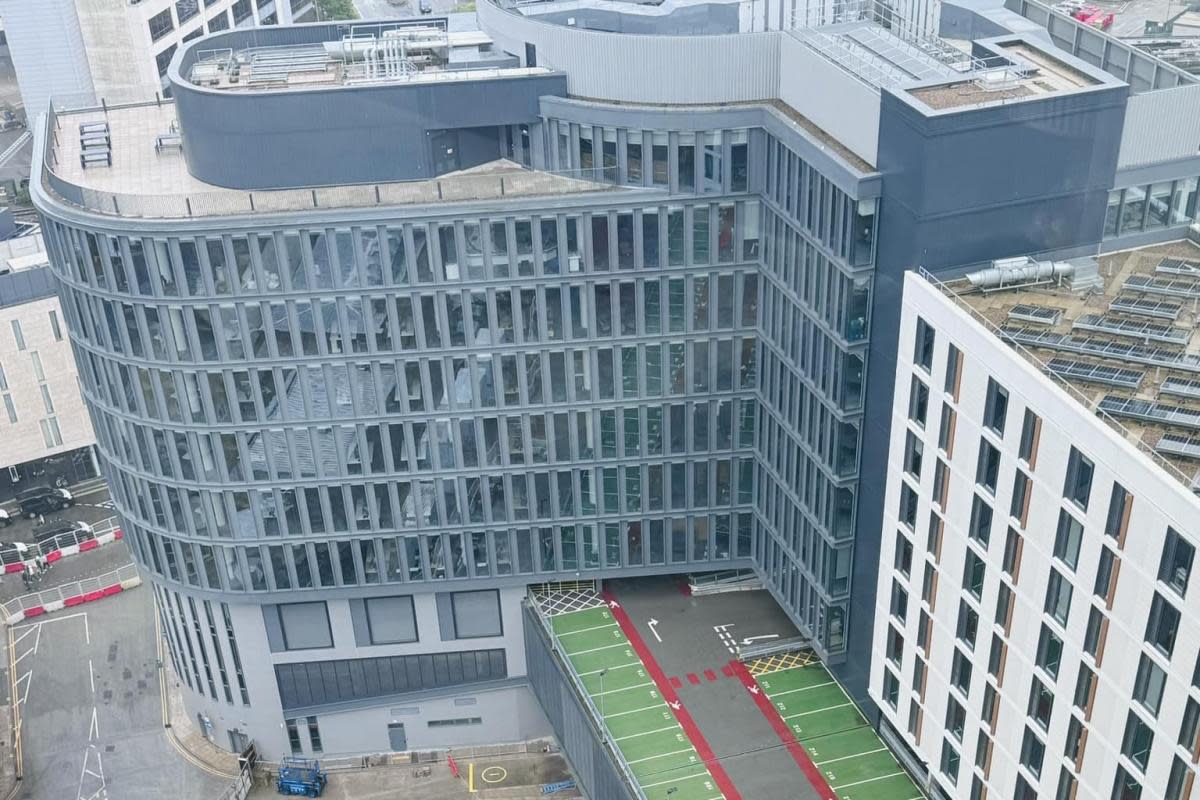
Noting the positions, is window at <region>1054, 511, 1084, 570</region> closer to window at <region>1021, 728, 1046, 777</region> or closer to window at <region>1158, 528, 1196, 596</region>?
window at <region>1158, 528, 1196, 596</region>

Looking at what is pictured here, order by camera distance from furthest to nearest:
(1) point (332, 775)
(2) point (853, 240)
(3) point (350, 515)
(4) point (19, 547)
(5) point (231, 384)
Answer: (4) point (19, 547) → (1) point (332, 775) → (3) point (350, 515) → (5) point (231, 384) → (2) point (853, 240)

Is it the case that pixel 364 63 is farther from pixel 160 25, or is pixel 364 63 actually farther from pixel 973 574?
pixel 160 25

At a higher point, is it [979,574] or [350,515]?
[979,574]

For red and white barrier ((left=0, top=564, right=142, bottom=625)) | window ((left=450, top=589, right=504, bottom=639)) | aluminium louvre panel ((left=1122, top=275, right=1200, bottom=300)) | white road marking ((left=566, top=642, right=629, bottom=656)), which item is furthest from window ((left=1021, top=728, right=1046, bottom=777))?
red and white barrier ((left=0, top=564, right=142, bottom=625))

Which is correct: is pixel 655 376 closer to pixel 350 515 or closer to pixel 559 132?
pixel 559 132

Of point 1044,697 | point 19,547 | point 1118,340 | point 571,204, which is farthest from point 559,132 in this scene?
point 19,547

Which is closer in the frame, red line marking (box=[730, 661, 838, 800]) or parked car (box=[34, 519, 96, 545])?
red line marking (box=[730, 661, 838, 800])

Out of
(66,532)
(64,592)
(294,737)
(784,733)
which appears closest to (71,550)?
(66,532)
